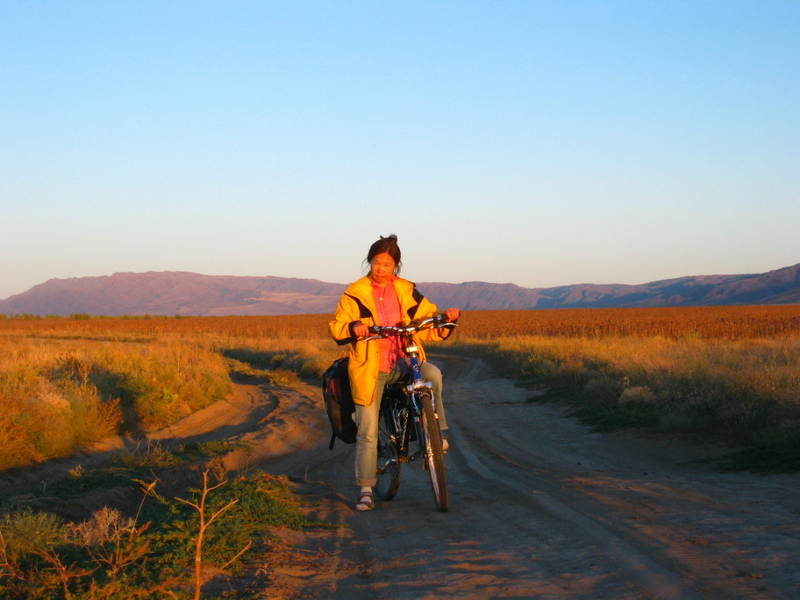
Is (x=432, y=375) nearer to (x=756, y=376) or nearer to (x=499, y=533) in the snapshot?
(x=499, y=533)

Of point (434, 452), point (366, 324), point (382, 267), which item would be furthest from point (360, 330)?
point (434, 452)

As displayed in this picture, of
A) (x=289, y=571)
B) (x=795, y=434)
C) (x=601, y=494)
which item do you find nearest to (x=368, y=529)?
(x=289, y=571)

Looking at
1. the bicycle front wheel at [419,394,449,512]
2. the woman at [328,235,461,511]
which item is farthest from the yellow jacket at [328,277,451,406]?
the bicycle front wheel at [419,394,449,512]

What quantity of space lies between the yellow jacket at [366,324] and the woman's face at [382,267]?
0.28 ft

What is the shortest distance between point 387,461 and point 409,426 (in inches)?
18.3

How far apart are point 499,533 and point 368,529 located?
1.03 meters

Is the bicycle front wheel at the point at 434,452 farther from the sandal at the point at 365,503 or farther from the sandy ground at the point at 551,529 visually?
the sandal at the point at 365,503

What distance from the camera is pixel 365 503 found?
20.5ft

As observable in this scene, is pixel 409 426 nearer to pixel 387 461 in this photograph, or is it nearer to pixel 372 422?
pixel 372 422

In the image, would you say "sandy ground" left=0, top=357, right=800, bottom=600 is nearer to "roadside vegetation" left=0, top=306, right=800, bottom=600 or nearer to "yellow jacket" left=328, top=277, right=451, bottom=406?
"roadside vegetation" left=0, top=306, right=800, bottom=600

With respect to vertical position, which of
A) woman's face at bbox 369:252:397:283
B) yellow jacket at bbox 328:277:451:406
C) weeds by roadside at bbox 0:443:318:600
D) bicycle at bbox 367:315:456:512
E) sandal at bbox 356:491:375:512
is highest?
woman's face at bbox 369:252:397:283

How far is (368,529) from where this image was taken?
561 cm

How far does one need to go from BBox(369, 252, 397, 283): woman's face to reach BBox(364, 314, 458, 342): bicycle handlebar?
47 cm

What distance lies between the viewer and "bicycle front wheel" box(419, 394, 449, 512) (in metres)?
5.93
